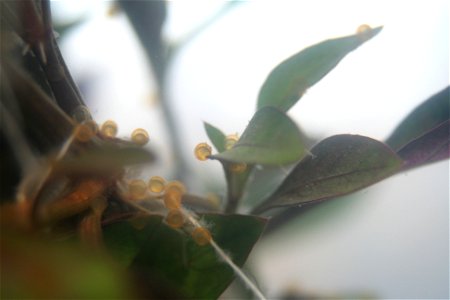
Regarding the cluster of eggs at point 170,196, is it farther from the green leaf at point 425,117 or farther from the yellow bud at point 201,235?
the green leaf at point 425,117

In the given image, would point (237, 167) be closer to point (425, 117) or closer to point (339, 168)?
point (339, 168)

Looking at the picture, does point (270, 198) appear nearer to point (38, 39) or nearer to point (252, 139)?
point (252, 139)

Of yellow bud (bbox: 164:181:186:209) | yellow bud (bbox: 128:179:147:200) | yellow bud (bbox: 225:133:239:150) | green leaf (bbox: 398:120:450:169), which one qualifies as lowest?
green leaf (bbox: 398:120:450:169)

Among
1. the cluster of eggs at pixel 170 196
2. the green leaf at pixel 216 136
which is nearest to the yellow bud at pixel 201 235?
the cluster of eggs at pixel 170 196

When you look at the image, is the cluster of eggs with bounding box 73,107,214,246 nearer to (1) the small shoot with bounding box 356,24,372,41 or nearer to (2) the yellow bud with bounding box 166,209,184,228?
(2) the yellow bud with bounding box 166,209,184,228

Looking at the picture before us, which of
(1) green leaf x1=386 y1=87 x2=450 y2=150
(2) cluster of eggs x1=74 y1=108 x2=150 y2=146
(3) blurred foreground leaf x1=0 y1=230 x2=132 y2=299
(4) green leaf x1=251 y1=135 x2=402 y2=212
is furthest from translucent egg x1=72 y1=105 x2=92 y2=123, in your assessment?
(1) green leaf x1=386 y1=87 x2=450 y2=150

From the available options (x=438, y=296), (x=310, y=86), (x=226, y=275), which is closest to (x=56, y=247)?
(x=226, y=275)

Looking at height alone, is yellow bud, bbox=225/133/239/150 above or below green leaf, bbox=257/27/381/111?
below
